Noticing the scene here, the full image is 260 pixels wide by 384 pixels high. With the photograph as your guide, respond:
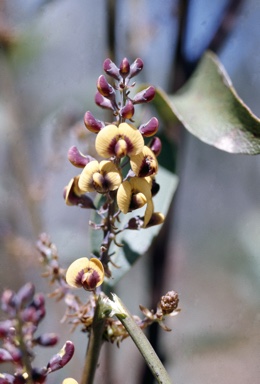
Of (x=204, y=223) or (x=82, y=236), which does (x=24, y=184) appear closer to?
(x=82, y=236)

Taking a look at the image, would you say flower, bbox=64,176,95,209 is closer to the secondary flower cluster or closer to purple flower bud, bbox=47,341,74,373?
the secondary flower cluster

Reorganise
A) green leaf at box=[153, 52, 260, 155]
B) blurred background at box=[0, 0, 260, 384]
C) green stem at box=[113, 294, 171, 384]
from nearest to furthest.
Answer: green stem at box=[113, 294, 171, 384], green leaf at box=[153, 52, 260, 155], blurred background at box=[0, 0, 260, 384]

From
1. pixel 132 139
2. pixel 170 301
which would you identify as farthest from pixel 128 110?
pixel 170 301

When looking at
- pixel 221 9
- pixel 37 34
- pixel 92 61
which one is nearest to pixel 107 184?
pixel 221 9

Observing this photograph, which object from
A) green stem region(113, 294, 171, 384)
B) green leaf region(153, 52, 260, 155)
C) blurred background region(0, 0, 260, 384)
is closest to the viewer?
green stem region(113, 294, 171, 384)

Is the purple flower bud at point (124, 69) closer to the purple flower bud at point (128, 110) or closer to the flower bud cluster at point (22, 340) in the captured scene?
the purple flower bud at point (128, 110)

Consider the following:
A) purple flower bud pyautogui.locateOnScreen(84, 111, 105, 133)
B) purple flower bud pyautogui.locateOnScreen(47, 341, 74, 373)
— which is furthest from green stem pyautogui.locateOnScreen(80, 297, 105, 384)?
purple flower bud pyautogui.locateOnScreen(84, 111, 105, 133)
